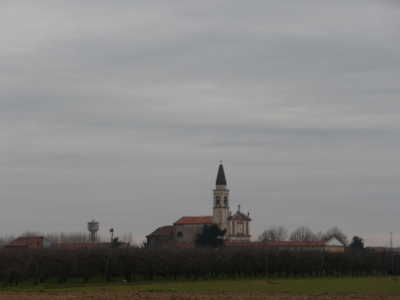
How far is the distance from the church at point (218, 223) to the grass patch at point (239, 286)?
2937 inches

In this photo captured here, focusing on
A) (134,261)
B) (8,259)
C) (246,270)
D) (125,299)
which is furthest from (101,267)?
(125,299)

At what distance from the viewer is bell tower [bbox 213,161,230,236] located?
14675cm

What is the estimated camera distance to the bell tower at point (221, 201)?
147 metres

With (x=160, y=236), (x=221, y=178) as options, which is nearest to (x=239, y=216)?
(x=221, y=178)

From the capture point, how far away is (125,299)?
4366cm

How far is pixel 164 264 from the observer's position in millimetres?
75625

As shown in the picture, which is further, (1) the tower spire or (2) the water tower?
(2) the water tower

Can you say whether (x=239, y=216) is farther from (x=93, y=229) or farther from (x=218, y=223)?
(x=93, y=229)

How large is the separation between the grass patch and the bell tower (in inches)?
2930

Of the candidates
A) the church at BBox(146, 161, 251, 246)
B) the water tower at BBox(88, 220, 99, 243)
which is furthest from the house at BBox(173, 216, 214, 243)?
the water tower at BBox(88, 220, 99, 243)

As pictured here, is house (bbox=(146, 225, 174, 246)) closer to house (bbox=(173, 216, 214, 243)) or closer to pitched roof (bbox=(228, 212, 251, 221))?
house (bbox=(173, 216, 214, 243))

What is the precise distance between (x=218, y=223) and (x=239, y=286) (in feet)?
284

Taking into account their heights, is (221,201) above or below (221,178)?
below

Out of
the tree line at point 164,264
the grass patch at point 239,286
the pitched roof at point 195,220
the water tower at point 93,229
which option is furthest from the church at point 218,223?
the grass patch at point 239,286
